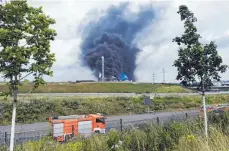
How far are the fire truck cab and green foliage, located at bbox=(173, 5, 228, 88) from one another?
9106 mm

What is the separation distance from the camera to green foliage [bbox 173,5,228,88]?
13805mm

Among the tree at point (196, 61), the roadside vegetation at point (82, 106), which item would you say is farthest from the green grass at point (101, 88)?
the tree at point (196, 61)

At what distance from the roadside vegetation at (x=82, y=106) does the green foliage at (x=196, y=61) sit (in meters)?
23.3

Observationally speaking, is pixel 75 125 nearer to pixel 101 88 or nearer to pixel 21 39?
pixel 21 39

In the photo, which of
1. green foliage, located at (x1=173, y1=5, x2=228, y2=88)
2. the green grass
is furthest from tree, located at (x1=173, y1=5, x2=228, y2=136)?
the green grass

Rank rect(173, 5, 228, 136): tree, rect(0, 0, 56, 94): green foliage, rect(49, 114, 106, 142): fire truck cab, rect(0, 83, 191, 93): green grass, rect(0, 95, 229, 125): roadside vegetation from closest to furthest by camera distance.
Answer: rect(0, 0, 56, 94): green foliage → rect(173, 5, 228, 136): tree → rect(49, 114, 106, 142): fire truck cab → rect(0, 95, 229, 125): roadside vegetation → rect(0, 83, 191, 93): green grass

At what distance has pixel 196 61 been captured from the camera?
13.8 meters

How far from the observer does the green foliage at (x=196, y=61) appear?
45.3ft

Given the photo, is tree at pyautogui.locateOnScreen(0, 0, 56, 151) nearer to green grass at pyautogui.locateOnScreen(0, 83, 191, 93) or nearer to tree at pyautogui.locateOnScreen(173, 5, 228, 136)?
tree at pyautogui.locateOnScreen(173, 5, 228, 136)

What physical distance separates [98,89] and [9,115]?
102 feet

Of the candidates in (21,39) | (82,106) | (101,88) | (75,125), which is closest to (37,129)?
(75,125)

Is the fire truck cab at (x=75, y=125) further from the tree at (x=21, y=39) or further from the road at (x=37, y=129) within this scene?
the tree at (x=21, y=39)

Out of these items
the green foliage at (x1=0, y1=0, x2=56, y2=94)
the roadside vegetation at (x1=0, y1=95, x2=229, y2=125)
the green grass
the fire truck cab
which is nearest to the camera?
the green foliage at (x1=0, y1=0, x2=56, y2=94)

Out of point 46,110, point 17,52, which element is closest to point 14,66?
point 17,52
